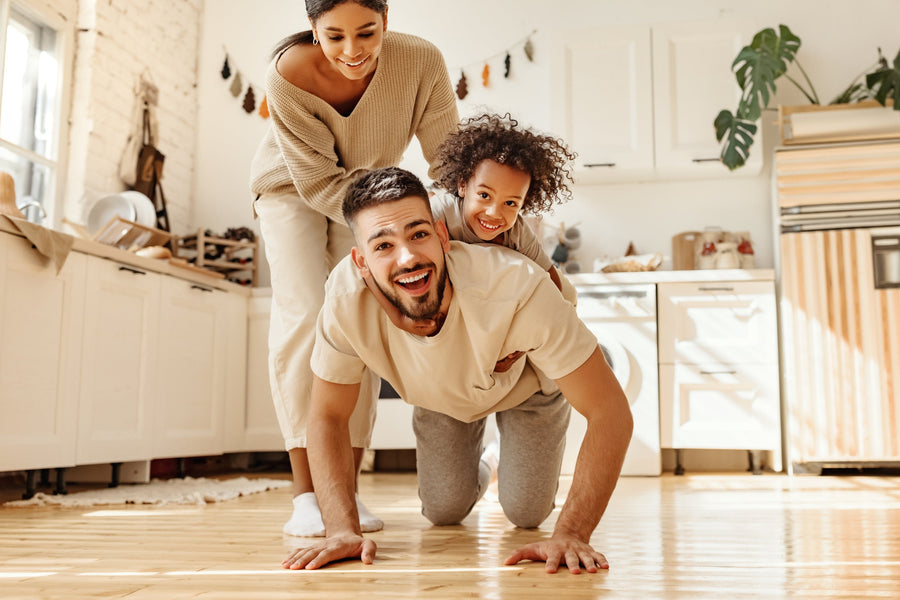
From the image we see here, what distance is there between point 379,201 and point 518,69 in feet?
11.5

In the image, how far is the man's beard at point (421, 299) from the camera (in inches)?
58.4

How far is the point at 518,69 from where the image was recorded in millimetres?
4793

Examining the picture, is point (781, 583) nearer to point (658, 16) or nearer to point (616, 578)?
point (616, 578)

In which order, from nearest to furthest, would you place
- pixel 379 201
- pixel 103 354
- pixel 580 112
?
1. pixel 379 201
2. pixel 103 354
3. pixel 580 112

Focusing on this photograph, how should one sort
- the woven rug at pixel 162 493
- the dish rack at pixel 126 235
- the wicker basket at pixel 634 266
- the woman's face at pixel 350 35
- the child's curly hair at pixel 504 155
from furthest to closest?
the wicker basket at pixel 634 266, the dish rack at pixel 126 235, the woven rug at pixel 162 493, the child's curly hair at pixel 504 155, the woman's face at pixel 350 35

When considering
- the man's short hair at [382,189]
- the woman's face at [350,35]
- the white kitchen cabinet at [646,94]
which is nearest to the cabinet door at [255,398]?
the white kitchen cabinet at [646,94]

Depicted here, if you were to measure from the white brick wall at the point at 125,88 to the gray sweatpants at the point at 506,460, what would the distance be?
8.70 ft

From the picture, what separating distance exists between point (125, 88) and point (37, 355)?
6.39ft

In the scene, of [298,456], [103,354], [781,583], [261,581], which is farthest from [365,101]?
[103,354]

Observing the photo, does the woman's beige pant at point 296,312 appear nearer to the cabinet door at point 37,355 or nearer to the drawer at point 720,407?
the cabinet door at point 37,355

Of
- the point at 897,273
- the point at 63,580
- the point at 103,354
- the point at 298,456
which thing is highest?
the point at 897,273

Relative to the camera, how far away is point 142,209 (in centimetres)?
407

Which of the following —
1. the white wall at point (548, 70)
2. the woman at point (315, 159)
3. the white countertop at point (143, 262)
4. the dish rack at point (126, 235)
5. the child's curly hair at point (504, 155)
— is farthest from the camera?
the white wall at point (548, 70)

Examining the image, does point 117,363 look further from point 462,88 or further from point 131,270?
point 462,88
